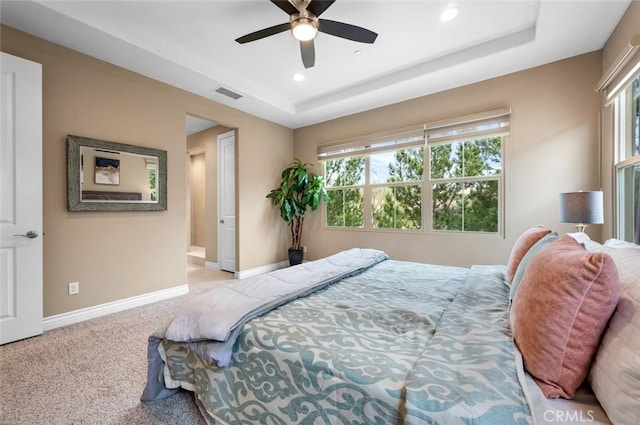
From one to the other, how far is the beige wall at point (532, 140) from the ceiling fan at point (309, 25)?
2046mm

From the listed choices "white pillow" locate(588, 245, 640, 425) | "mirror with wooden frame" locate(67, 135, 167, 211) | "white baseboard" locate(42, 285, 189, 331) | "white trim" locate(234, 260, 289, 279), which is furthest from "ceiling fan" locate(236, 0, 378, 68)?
"white trim" locate(234, 260, 289, 279)

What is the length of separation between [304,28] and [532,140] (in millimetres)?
2927

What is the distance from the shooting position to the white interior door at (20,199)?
7.34 ft

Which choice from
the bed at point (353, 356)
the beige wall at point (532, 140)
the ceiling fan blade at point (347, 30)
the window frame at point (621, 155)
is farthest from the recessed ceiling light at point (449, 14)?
the bed at point (353, 356)

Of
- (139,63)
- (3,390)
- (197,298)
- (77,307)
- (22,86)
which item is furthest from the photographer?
(139,63)

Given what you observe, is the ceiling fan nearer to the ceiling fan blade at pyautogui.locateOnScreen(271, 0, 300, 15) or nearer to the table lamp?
the ceiling fan blade at pyautogui.locateOnScreen(271, 0, 300, 15)

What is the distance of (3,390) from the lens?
1677mm

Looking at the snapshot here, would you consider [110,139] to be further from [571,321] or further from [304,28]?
[571,321]

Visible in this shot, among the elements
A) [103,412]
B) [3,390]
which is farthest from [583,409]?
[3,390]

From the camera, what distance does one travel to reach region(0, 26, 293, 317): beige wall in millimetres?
2574

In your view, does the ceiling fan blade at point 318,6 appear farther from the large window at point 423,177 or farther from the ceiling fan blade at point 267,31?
the large window at point 423,177

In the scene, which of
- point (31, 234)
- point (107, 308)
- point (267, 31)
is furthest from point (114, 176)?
point (267, 31)

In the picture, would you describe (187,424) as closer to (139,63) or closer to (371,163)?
(139,63)

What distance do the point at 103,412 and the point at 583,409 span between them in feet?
7.20
